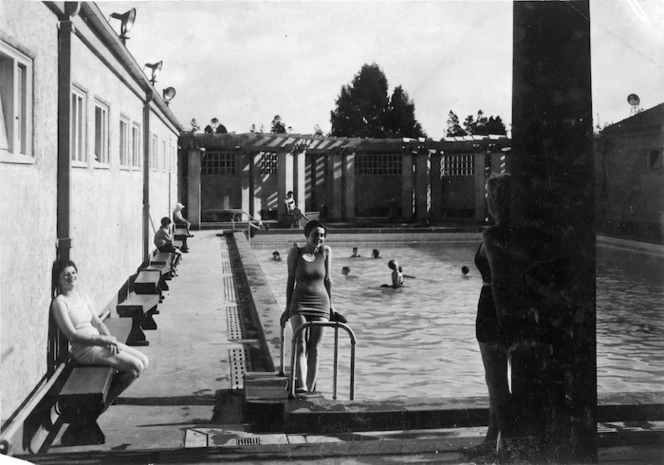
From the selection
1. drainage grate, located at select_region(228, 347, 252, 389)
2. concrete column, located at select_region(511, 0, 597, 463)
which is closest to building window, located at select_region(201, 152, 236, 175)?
drainage grate, located at select_region(228, 347, 252, 389)

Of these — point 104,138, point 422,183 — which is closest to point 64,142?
point 104,138

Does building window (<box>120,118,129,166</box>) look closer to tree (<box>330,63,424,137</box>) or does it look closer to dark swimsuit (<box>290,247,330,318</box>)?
tree (<box>330,63,424,137</box>)

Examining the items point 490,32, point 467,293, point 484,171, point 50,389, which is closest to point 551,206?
point 490,32

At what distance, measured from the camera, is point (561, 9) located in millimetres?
4195

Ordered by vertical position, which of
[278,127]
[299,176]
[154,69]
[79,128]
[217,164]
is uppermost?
[278,127]

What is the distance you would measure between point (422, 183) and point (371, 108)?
11.2m

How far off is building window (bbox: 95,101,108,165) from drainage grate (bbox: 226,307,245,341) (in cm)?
242

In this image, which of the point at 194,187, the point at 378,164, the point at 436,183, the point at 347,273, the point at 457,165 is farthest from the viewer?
the point at 378,164

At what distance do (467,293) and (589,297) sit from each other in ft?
39.7

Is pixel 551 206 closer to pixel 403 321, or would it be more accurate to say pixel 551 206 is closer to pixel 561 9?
pixel 561 9

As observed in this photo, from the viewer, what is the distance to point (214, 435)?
526cm

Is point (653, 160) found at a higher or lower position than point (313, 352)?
higher

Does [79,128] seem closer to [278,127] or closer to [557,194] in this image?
[557,194]

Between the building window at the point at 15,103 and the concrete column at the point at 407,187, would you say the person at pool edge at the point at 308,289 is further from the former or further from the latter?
the concrete column at the point at 407,187
